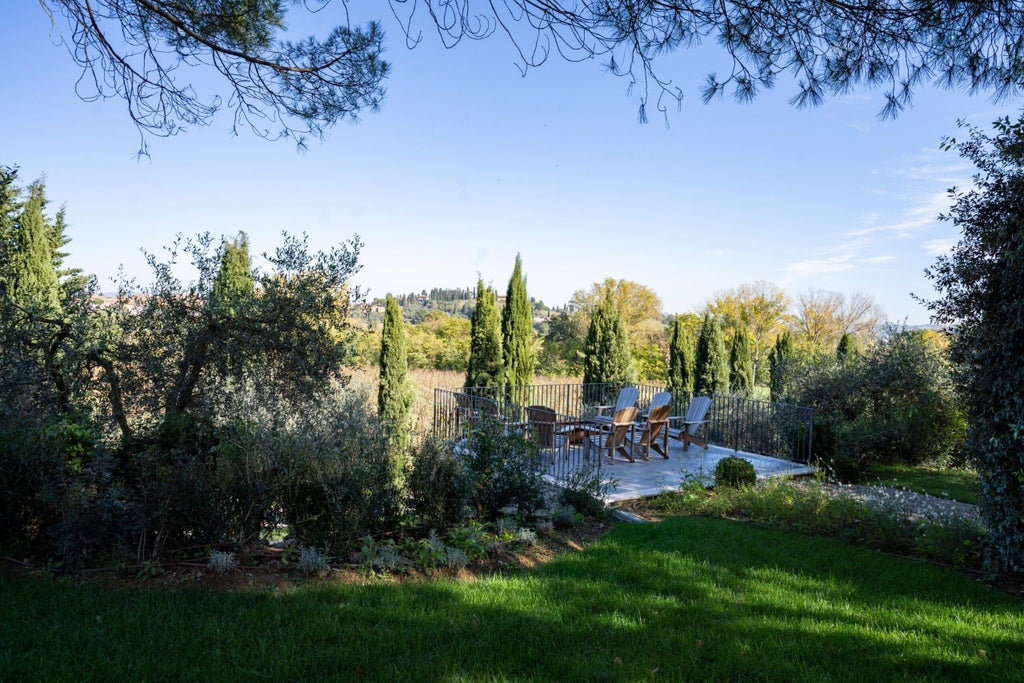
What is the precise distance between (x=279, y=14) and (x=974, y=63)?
220 inches

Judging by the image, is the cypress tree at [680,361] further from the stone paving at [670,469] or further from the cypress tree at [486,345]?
the cypress tree at [486,345]

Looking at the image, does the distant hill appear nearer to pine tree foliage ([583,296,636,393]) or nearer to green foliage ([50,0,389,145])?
pine tree foliage ([583,296,636,393])

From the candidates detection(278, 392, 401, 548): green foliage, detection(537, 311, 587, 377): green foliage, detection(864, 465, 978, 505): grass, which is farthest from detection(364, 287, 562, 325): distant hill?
detection(278, 392, 401, 548): green foliage

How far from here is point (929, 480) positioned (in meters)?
8.88

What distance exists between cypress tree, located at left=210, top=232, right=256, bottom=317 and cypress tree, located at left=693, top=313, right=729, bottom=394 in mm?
13077

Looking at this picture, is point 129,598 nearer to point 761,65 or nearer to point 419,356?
point 761,65

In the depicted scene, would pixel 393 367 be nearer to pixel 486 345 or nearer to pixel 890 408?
pixel 486 345

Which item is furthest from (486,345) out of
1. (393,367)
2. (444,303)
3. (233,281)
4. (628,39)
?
(444,303)

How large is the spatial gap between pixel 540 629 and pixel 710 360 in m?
13.8

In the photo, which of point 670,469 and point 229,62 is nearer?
point 229,62

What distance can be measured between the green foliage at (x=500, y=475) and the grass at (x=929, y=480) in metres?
5.48

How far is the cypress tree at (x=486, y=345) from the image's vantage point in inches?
581

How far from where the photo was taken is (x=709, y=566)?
447 cm

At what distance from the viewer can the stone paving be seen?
7867 mm
